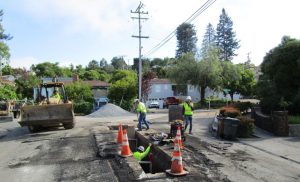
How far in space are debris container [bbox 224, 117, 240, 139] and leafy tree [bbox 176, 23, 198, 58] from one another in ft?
262

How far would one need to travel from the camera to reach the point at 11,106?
40.7m

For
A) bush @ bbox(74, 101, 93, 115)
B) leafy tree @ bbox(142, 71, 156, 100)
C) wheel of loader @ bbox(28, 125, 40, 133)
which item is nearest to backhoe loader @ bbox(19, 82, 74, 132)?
wheel of loader @ bbox(28, 125, 40, 133)

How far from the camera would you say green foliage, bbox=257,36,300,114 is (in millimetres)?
23977

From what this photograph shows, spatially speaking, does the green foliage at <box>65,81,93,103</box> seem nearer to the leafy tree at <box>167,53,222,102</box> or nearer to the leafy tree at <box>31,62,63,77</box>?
the leafy tree at <box>167,53,222,102</box>

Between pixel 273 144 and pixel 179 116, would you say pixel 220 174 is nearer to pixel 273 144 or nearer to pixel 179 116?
pixel 273 144

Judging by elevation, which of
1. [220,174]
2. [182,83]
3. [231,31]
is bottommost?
[220,174]

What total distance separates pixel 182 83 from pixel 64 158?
42155 millimetres

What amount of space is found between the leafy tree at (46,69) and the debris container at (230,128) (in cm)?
8763

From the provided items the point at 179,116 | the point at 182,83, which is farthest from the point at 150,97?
the point at 179,116

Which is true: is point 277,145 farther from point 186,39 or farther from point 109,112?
point 186,39

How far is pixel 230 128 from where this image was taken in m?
17.7

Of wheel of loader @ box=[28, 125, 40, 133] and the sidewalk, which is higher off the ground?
wheel of loader @ box=[28, 125, 40, 133]

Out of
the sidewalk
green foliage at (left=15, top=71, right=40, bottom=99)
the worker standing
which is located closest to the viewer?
the sidewalk

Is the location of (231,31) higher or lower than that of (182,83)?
higher
